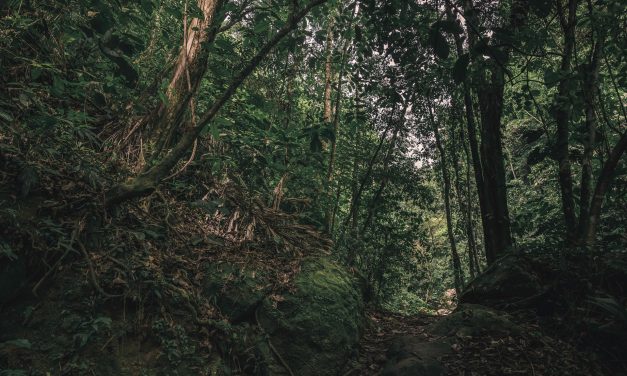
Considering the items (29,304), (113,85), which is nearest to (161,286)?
(29,304)

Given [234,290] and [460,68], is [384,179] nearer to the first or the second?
[234,290]

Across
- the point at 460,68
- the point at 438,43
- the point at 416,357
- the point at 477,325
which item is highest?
the point at 438,43

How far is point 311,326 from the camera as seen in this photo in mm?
3912

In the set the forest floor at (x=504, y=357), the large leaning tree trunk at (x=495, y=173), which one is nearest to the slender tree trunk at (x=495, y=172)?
the large leaning tree trunk at (x=495, y=173)

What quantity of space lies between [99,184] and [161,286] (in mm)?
1004

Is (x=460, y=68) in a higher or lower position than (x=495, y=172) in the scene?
lower

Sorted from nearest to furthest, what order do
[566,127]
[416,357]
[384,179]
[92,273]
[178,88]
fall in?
[92,273] → [416,357] → [178,88] → [566,127] → [384,179]

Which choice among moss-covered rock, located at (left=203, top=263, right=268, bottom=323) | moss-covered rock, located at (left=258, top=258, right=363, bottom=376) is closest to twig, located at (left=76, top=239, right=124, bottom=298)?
moss-covered rock, located at (left=203, top=263, right=268, bottom=323)

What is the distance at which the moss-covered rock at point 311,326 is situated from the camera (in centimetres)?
373

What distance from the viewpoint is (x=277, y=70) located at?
6883mm

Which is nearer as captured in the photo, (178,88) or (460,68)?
(460,68)

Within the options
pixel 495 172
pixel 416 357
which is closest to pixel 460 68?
pixel 416 357

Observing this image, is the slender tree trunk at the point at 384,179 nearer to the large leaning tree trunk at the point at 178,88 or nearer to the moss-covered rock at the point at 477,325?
the moss-covered rock at the point at 477,325

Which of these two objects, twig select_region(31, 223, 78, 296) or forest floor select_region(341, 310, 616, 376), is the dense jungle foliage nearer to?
twig select_region(31, 223, 78, 296)
